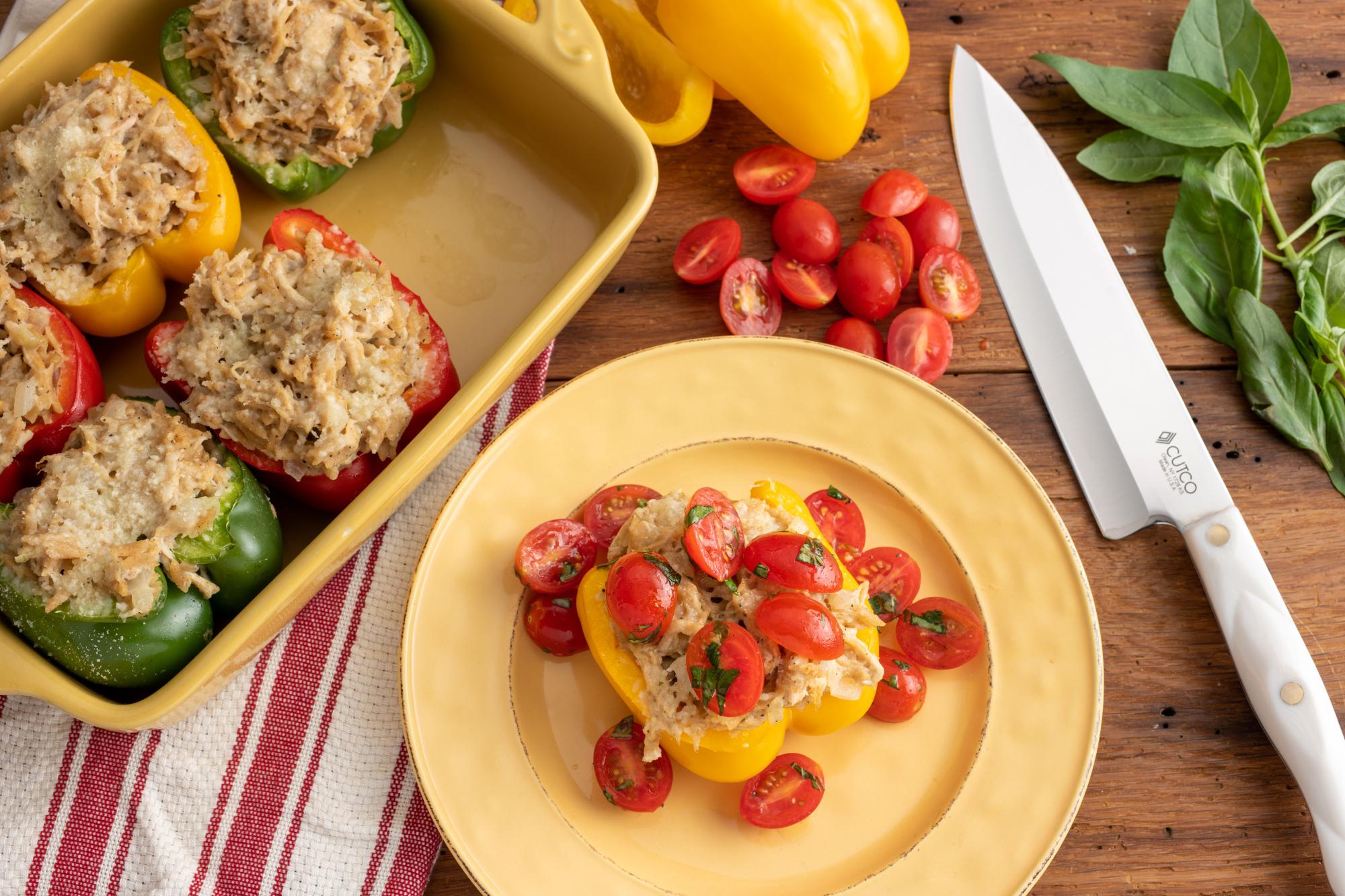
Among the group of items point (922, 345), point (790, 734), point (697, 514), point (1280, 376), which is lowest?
point (790, 734)

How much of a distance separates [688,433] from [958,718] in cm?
90

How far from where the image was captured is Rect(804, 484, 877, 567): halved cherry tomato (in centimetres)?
247

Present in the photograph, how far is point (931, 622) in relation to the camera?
2395 millimetres

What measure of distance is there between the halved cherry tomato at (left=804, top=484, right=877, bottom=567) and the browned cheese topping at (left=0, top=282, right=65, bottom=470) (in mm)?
1662

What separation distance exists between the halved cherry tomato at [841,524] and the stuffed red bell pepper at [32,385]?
5.39ft

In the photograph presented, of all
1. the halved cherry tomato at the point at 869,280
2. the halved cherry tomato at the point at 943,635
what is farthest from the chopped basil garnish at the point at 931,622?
the halved cherry tomato at the point at 869,280

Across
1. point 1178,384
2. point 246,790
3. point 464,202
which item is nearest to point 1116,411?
point 1178,384

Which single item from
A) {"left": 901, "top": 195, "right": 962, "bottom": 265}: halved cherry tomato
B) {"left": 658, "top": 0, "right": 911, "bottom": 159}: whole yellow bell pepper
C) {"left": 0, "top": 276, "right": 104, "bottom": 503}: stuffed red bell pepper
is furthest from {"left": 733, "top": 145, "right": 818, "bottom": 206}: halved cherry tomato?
{"left": 0, "top": 276, "right": 104, "bottom": 503}: stuffed red bell pepper

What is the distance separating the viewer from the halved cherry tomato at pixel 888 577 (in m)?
2.41

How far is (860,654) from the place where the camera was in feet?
7.17

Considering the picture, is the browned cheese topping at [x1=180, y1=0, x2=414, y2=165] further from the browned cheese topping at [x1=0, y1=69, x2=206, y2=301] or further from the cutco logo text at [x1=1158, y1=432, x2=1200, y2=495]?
the cutco logo text at [x1=1158, y1=432, x2=1200, y2=495]

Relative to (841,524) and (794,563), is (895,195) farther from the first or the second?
(794,563)

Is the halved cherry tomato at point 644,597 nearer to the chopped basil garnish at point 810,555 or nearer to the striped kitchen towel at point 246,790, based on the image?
the chopped basil garnish at point 810,555

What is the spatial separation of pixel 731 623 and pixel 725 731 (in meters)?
0.22
